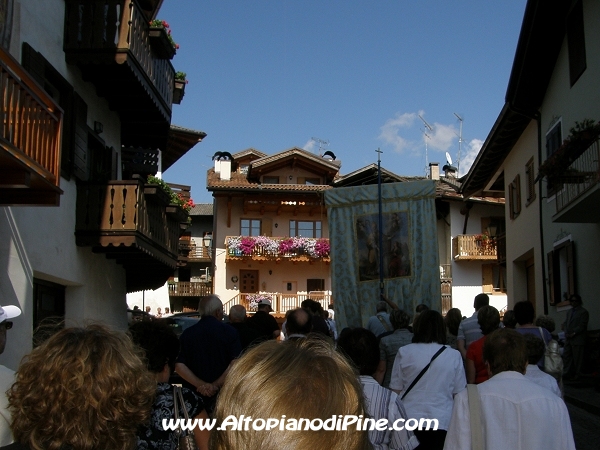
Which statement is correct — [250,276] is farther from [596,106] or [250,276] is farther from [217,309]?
[217,309]

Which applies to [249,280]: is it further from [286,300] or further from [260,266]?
[286,300]

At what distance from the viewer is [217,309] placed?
24.5 feet

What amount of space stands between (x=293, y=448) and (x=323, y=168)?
4292 centimetres

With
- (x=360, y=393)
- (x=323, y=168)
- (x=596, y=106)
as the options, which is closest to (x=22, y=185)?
(x=360, y=393)

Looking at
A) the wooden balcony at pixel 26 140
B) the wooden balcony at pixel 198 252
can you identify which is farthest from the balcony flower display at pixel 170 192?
the wooden balcony at pixel 198 252

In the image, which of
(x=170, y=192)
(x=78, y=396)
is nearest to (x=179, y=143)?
(x=170, y=192)

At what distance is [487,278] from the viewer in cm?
4122

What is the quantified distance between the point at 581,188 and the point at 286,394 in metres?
13.3

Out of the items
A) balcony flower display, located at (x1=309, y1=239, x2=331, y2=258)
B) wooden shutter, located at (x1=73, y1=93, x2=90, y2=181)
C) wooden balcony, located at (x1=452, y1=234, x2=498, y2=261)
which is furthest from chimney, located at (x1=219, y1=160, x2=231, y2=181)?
wooden shutter, located at (x1=73, y1=93, x2=90, y2=181)

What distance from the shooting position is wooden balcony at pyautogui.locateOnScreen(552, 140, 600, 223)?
43.4ft

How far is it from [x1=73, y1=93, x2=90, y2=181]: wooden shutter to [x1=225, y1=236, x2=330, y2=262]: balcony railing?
3073 cm

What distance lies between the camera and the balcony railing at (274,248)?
143ft

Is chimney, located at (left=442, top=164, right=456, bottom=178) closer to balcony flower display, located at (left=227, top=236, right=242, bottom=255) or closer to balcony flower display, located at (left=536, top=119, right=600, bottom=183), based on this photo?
balcony flower display, located at (left=227, top=236, right=242, bottom=255)

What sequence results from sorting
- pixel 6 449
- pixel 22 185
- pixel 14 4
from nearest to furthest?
pixel 6 449
pixel 22 185
pixel 14 4
